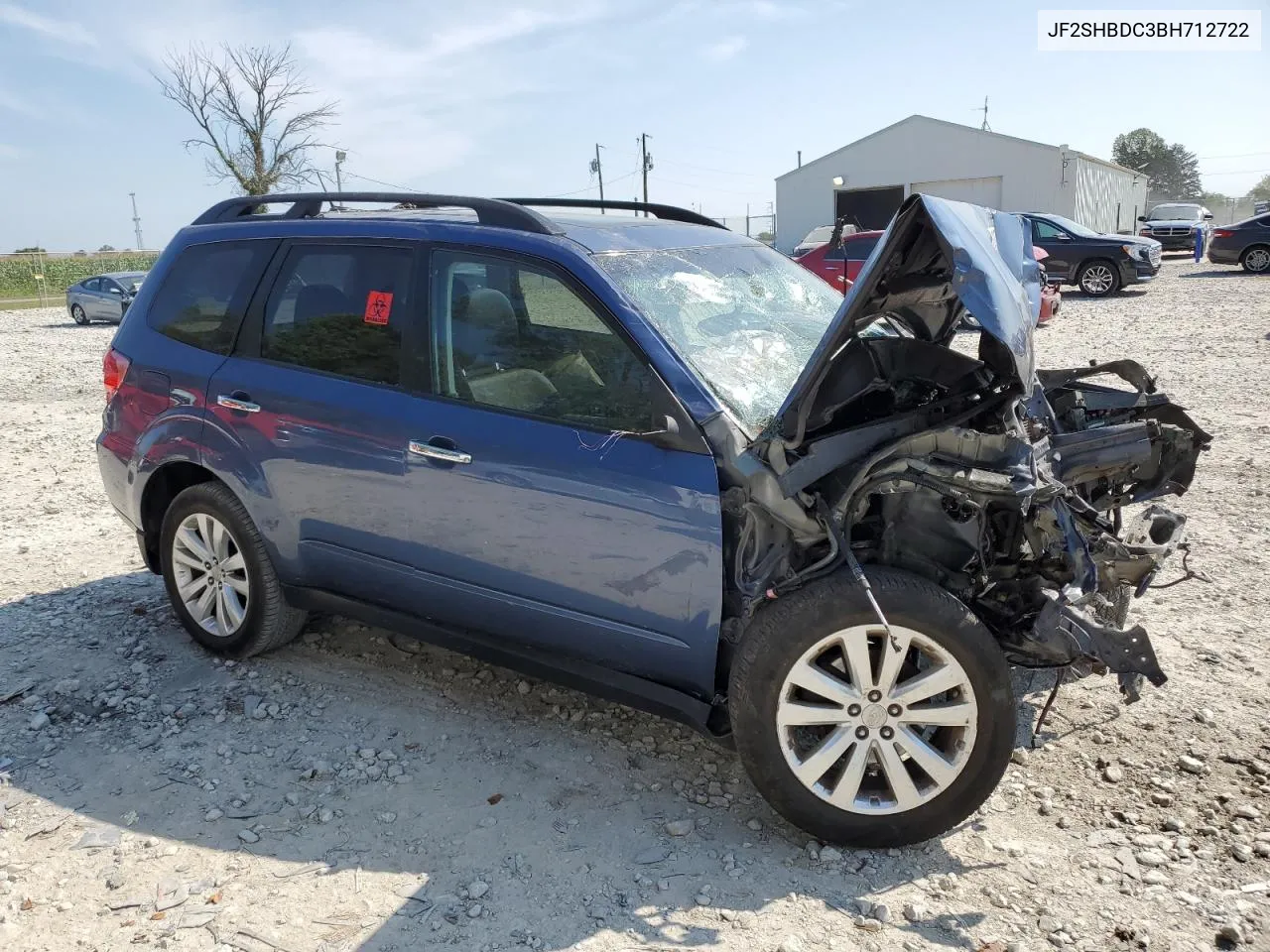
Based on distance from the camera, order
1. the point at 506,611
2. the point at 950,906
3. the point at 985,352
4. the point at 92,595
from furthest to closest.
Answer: the point at 92,595 < the point at 506,611 < the point at 985,352 < the point at 950,906

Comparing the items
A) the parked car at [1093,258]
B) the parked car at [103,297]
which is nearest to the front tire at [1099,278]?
the parked car at [1093,258]

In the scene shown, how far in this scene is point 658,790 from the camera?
133 inches

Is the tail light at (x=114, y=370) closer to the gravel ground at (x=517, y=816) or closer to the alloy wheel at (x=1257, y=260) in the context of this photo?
the gravel ground at (x=517, y=816)

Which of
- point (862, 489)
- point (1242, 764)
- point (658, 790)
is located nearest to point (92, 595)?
point (658, 790)

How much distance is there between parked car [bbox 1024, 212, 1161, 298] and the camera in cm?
1900

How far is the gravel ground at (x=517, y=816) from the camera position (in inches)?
107

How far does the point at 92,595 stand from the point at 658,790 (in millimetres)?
3539

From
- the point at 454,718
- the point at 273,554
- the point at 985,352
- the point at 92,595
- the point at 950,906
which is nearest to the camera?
the point at 950,906

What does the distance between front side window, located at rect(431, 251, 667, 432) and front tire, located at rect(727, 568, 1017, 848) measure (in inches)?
32.3

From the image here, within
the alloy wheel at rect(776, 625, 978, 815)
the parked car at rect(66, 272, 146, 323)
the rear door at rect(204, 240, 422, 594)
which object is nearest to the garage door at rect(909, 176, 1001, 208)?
the parked car at rect(66, 272, 146, 323)

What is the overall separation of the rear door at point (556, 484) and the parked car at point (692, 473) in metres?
0.01

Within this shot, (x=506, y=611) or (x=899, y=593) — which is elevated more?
(x=899, y=593)

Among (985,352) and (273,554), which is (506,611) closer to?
(273,554)

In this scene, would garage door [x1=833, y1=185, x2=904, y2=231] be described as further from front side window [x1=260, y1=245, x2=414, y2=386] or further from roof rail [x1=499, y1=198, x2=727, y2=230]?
front side window [x1=260, y1=245, x2=414, y2=386]
